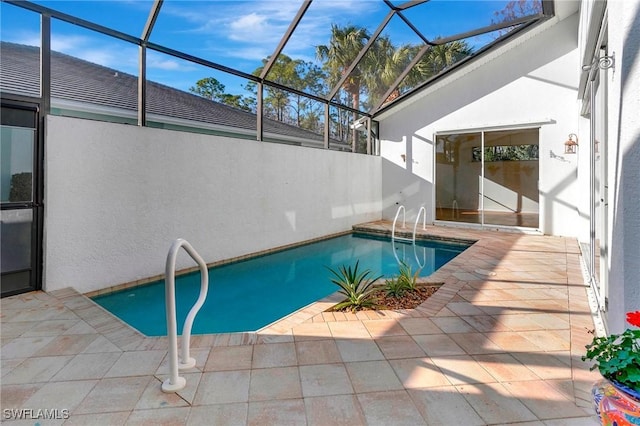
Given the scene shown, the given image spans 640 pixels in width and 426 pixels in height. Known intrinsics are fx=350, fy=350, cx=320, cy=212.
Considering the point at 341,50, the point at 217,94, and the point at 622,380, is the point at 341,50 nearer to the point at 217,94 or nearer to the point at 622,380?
the point at 217,94

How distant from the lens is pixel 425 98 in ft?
36.3

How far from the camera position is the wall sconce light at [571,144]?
8.55 meters

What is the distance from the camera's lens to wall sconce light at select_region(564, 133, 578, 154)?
855 cm

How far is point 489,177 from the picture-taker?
10.6 metres

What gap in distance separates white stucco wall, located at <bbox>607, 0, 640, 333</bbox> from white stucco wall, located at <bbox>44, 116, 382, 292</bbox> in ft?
20.0

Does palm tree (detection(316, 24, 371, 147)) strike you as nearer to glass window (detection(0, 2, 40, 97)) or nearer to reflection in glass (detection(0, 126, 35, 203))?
glass window (detection(0, 2, 40, 97))

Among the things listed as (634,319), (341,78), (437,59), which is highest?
(437,59)

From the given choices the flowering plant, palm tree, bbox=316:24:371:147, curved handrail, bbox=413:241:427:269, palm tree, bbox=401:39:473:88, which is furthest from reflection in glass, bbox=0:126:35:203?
palm tree, bbox=401:39:473:88

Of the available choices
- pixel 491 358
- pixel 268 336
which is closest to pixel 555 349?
pixel 491 358

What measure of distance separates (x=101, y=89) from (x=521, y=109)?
9.81 metres

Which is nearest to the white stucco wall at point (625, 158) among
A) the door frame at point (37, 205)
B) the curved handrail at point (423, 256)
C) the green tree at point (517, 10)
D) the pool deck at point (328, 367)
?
the pool deck at point (328, 367)

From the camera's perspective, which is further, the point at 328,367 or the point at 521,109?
the point at 521,109

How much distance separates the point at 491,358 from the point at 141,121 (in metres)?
6.08

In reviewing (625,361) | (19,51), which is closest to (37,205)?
(19,51)
